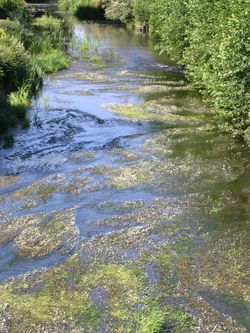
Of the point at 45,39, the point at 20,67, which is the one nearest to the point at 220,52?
the point at 20,67

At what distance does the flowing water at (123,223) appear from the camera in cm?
898

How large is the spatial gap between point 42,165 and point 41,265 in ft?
22.0

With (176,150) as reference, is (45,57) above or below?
above

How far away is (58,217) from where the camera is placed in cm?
1280

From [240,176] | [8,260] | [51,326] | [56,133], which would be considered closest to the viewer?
[51,326]

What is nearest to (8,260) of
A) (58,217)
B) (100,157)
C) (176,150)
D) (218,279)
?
(58,217)

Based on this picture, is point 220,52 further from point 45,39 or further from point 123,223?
point 45,39

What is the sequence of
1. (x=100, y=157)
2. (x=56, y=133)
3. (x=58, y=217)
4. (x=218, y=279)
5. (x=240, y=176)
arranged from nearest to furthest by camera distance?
(x=218, y=279) → (x=58, y=217) → (x=240, y=176) → (x=100, y=157) → (x=56, y=133)

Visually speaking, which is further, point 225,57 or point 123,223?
point 225,57

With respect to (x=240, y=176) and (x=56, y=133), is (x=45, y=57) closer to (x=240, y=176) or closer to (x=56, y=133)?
(x=56, y=133)

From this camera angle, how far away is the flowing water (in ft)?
29.5

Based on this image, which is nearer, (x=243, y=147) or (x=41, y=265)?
(x=41, y=265)

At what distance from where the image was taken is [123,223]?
490 inches

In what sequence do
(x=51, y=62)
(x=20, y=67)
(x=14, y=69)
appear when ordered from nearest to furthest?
(x=14, y=69) < (x=20, y=67) < (x=51, y=62)
